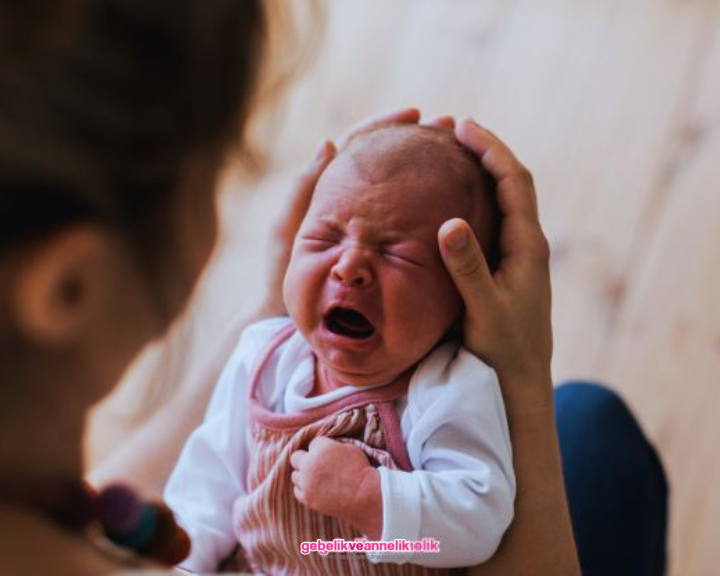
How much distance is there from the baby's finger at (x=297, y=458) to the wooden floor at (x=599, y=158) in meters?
0.67

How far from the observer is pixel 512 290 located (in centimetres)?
80

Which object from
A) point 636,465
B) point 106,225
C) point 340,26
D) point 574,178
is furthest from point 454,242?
point 340,26

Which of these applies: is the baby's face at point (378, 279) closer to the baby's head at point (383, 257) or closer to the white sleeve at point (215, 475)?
the baby's head at point (383, 257)

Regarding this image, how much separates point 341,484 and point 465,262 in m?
0.20

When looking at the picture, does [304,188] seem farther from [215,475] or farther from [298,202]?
[215,475]

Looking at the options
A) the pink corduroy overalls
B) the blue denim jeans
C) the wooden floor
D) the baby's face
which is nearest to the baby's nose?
the baby's face

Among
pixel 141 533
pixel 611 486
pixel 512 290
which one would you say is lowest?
pixel 611 486

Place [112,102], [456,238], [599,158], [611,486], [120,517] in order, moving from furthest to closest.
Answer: [599,158] → [611,486] → [456,238] → [120,517] → [112,102]

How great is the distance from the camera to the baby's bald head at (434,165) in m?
0.78

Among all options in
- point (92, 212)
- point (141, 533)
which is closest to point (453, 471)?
point (141, 533)

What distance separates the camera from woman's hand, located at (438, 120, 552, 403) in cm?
78

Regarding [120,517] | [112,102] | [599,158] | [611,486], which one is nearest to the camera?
[112,102]

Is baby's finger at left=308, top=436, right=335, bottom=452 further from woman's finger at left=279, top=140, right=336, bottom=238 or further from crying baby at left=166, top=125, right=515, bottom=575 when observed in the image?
woman's finger at left=279, top=140, right=336, bottom=238

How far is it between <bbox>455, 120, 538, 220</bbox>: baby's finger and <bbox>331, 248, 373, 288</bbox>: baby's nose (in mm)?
145
